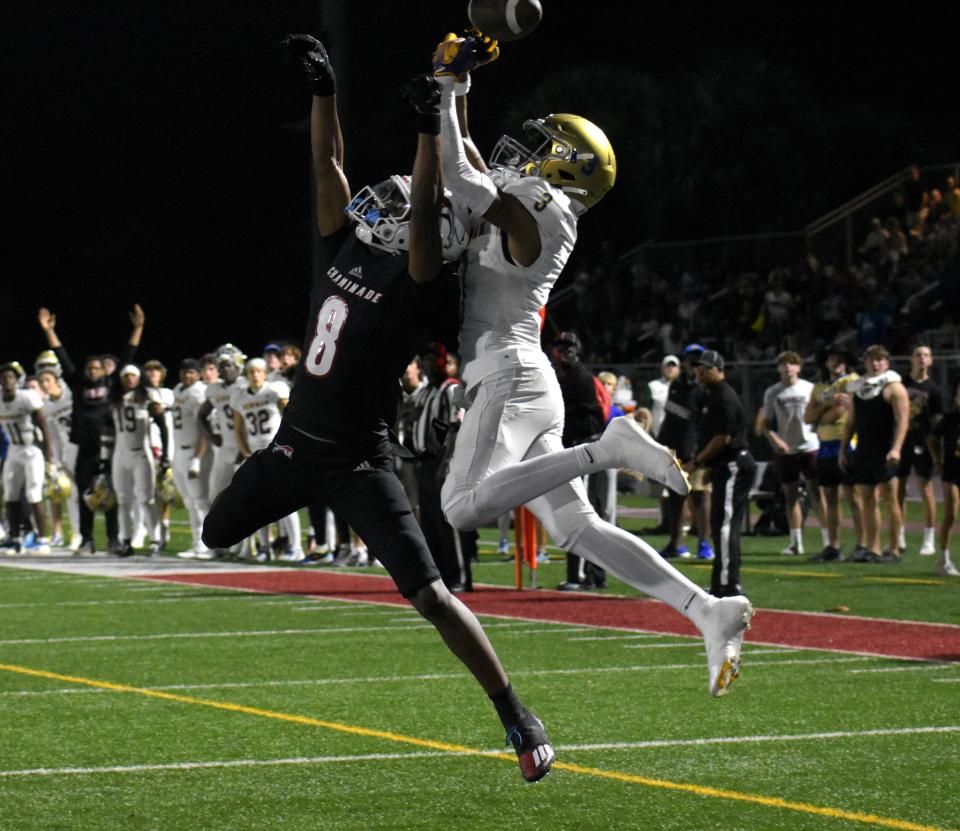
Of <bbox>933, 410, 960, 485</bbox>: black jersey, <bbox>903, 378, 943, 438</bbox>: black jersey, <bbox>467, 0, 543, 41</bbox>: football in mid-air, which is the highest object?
<bbox>467, 0, 543, 41</bbox>: football in mid-air

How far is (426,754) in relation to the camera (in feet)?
23.7

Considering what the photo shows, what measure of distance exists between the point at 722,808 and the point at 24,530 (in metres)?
13.7

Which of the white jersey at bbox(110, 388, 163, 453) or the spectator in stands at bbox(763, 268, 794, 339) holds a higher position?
the spectator in stands at bbox(763, 268, 794, 339)

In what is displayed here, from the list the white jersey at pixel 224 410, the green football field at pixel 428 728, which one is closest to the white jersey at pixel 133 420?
the white jersey at pixel 224 410

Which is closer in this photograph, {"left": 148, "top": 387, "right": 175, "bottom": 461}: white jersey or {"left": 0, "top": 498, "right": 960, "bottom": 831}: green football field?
{"left": 0, "top": 498, "right": 960, "bottom": 831}: green football field

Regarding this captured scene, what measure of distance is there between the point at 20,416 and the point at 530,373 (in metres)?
13.0

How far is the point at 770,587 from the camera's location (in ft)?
46.9

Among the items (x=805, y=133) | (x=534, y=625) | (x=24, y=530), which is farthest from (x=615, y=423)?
(x=805, y=133)

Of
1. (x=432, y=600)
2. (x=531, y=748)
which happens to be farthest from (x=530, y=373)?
(x=531, y=748)

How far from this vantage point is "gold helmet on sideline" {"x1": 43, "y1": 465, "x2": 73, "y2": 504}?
18.3 meters

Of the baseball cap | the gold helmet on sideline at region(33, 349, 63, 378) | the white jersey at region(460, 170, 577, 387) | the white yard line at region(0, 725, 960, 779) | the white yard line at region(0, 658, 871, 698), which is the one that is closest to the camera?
the white jersey at region(460, 170, 577, 387)

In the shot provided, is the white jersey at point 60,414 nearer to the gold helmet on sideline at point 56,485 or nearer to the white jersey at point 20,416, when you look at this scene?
the gold helmet on sideline at point 56,485

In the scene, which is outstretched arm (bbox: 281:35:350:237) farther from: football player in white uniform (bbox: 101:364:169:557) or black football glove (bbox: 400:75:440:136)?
football player in white uniform (bbox: 101:364:169:557)

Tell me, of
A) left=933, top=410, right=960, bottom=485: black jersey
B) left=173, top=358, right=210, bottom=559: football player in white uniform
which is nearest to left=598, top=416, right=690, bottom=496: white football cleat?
left=933, top=410, right=960, bottom=485: black jersey
